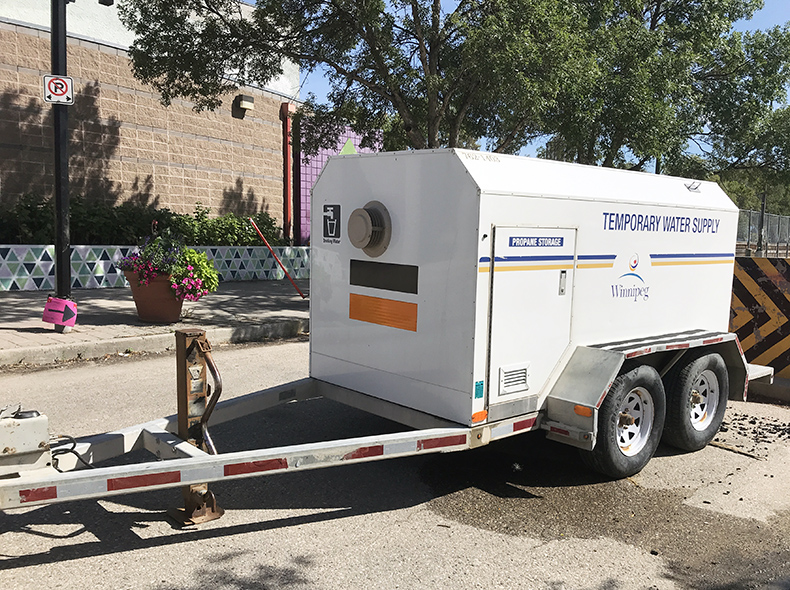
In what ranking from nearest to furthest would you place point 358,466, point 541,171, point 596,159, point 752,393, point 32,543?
point 32,543 < point 541,171 < point 358,466 < point 752,393 < point 596,159

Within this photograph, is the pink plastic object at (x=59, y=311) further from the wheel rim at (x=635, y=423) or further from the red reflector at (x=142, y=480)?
the wheel rim at (x=635, y=423)

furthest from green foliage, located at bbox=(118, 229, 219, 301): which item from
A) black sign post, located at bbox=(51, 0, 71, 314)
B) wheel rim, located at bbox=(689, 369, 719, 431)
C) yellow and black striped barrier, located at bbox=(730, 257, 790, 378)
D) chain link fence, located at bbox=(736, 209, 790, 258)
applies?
chain link fence, located at bbox=(736, 209, 790, 258)

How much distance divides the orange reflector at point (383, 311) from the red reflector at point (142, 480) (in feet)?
→ 6.22

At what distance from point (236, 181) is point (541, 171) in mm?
16048

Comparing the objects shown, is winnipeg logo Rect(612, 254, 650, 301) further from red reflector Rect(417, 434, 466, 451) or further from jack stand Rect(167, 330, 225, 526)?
jack stand Rect(167, 330, 225, 526)

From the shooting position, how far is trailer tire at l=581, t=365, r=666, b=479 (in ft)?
A: 16.6

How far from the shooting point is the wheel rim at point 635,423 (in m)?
5.34

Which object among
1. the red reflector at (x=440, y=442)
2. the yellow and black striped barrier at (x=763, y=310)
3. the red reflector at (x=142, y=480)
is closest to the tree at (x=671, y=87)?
the yellow and black striped barrier at (x=763, y=310)

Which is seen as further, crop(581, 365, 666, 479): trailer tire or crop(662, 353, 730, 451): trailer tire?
crop(662, 353, 730, 451): trailer tire

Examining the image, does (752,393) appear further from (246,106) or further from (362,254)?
(246,106)

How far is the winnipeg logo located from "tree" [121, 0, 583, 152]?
6.73m

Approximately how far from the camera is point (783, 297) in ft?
26.9

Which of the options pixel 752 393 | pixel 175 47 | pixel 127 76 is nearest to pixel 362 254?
pixel 752 393

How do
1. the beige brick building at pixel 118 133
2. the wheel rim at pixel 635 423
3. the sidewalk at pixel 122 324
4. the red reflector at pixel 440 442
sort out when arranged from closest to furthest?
the red reflector at pixel 440 442 → the wheel rim at pixel 635 423 → the sidewalk at pixel 122 324 → the beige brick building at pixel 118 133
